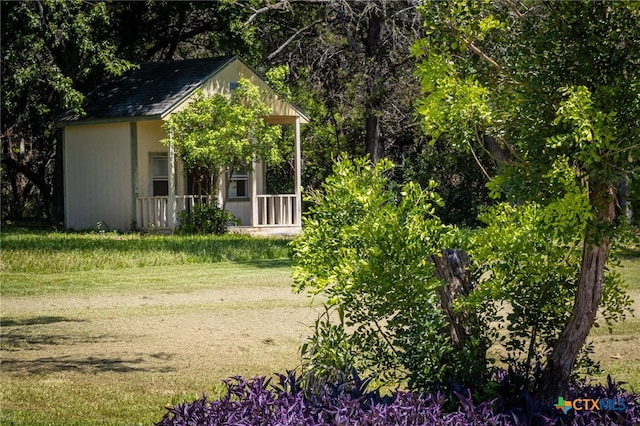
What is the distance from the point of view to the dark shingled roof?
2981 centimetres

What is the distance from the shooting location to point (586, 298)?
231 inches

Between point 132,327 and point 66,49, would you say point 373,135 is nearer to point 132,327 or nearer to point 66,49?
point 66,49

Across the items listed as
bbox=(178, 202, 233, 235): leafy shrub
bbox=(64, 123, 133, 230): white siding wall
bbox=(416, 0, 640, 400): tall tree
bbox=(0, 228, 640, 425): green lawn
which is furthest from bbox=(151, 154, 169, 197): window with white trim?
bbox=(416, 0, 640, 400): tall tree

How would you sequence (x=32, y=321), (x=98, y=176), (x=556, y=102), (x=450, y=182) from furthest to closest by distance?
(x=450, y=182) → (x=98, y=176) → (x=32, y=321) → (x=556, y=102)

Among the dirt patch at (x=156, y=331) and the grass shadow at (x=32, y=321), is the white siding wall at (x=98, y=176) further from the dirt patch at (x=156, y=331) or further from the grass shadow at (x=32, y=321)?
the grass shadow at (x=32, y=321)

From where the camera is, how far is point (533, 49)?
228 inches

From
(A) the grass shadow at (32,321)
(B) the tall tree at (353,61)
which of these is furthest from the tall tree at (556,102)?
(B) the tall tree at (353,61)

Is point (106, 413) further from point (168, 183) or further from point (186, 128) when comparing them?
point (168, 183)

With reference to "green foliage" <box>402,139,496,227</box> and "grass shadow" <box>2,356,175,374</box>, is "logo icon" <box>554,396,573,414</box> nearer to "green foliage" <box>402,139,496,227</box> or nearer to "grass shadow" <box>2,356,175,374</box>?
"grass shadow" <box>2,356,175,374</box>

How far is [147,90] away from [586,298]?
2676 cm

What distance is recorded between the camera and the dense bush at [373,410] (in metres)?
5.46

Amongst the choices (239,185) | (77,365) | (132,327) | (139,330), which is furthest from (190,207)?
(77,365)

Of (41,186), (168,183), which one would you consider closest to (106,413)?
(168,183)

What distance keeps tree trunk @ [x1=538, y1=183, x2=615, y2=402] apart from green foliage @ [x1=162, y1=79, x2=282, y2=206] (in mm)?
21785
